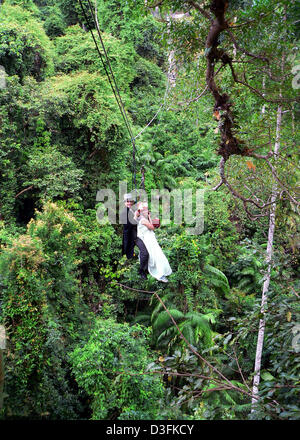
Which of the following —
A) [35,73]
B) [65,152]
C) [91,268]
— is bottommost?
[91,268]

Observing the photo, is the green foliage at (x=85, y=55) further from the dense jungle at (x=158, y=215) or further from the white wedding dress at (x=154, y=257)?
the white wedding dress at (x=154, y=257)

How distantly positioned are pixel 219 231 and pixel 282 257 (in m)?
7.27

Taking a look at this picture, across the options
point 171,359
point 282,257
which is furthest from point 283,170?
point 171,359

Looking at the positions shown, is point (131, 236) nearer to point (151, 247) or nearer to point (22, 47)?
point (151, 247)

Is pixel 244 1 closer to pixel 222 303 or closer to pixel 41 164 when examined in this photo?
pixel 41 164

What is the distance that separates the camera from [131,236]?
16.8 ft

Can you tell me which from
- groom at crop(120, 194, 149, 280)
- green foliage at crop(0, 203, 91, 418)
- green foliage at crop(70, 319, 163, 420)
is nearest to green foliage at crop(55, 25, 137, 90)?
groom at crop(120, 194, 149, 280)

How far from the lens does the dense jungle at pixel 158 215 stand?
3.20 meters

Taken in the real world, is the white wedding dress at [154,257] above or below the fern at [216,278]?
above

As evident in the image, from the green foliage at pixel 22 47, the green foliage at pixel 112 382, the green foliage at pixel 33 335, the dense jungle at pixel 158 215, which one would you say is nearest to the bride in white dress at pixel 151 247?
the dense jungle at pixel 158 215

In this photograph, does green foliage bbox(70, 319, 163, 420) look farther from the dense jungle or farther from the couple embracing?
the couple embracing

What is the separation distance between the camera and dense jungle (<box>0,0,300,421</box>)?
10.5 ft

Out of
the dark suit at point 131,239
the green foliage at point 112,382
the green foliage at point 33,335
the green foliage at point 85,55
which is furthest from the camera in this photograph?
the green foliage at point 85,55

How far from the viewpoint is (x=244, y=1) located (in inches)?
120
